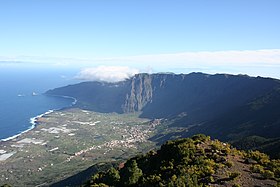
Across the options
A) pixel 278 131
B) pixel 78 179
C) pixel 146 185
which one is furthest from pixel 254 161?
pixel 278 131

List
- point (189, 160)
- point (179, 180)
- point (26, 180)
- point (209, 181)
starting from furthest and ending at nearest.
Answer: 1. point (26, 180)
2. point (189, 160)
3. point (209, 181)
4. point (179, 180)

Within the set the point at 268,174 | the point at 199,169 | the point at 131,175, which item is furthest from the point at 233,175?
the point at 131,175

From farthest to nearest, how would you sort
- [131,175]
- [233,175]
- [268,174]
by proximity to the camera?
[131,175] < [268,174] < [233,175]

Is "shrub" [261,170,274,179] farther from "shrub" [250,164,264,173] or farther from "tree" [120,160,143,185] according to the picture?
"tree" [120,160,143,185]

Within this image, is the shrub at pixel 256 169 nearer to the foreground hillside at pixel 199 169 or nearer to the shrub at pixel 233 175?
the foreground hillside at pixel 199 169

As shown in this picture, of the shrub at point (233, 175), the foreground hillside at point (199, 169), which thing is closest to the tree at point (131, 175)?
the foreground hillside at point (199, 169)

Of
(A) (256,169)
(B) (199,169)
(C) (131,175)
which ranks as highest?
(B) (199,169)

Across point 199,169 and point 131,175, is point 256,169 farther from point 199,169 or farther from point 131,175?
point 131,175

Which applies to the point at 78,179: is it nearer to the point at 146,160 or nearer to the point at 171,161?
the point at 146,160
